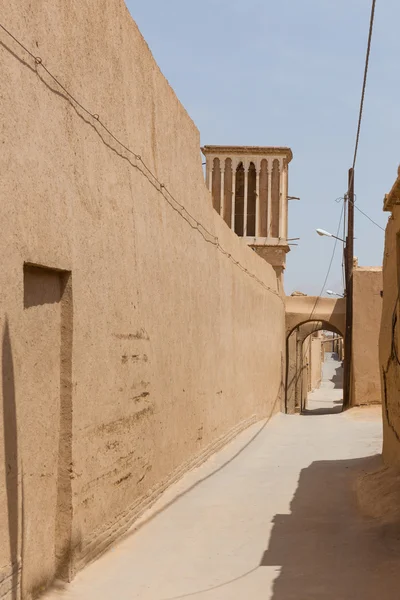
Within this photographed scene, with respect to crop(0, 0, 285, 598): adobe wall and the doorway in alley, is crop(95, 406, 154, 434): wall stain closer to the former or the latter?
crop(0, 0, 285, 598): adobe wall

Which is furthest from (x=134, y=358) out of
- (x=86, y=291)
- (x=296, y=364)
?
(x=296, y=364)

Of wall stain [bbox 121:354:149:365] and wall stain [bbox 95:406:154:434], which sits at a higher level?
wall stain [bbox 121:354:149:365]

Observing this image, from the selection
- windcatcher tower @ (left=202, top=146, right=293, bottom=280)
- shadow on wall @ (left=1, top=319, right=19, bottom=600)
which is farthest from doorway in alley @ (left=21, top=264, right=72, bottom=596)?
windcatcher tower @ (left=202, top=146, right=293, bottom=280)

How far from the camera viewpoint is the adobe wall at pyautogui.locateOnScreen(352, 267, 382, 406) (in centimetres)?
1953

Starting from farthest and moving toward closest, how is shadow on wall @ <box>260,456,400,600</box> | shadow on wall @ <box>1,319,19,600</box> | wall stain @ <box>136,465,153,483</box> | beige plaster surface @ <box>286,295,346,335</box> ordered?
beige plaster surface @ <box>286,295,346,335</box>, wall stain @ <box>136,465,153,483</box>, shadow on wall @ <box>260,456,400,600</box>, shadow on wall @ <box>1,319,19,600</box>

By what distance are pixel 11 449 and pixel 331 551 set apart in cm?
288

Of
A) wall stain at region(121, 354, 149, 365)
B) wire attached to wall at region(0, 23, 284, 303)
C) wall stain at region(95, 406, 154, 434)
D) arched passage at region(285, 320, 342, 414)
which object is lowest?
arched passage at region(285, 320, 342, 414)

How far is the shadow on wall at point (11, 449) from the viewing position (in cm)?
408

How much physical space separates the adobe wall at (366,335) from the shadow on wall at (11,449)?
52.8 ft

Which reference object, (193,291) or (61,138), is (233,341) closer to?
(193,291)

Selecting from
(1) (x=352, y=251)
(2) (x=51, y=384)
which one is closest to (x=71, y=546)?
(2) (x=51, y=384)

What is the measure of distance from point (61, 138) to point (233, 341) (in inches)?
323

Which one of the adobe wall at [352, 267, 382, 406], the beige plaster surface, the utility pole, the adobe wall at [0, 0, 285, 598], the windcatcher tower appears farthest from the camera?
the windcatcher tower

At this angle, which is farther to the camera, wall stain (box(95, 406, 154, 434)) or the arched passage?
the arched passage
